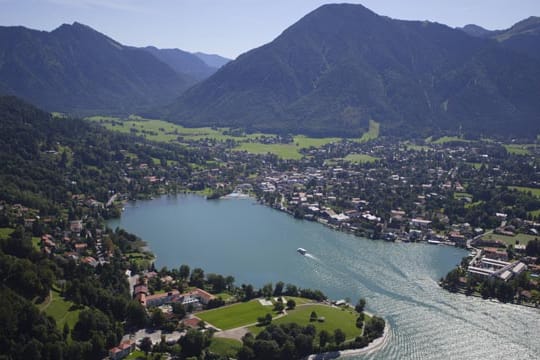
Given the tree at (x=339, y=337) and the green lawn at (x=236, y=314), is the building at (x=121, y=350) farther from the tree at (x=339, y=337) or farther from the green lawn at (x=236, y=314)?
the tree at (x=339, y=337)

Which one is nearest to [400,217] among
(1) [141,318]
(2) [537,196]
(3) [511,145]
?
(2) [537,196]

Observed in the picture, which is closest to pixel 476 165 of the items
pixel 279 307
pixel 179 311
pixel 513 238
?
pixel 513 238

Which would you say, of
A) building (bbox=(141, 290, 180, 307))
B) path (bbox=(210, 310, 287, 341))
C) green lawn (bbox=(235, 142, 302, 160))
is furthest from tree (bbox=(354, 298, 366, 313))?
green lawn (bbox=(235, 142, 302, 160))

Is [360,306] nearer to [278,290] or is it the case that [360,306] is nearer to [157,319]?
[278,290]

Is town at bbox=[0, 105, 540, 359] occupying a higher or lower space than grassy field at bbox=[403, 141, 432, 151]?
lower

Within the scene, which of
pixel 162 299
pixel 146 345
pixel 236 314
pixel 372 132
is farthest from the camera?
pixel 372 132

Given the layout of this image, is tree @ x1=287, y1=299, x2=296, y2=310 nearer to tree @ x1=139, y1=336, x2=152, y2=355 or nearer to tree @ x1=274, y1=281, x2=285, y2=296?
tree @ x1=274, y1=281, x2=285, y2=296
